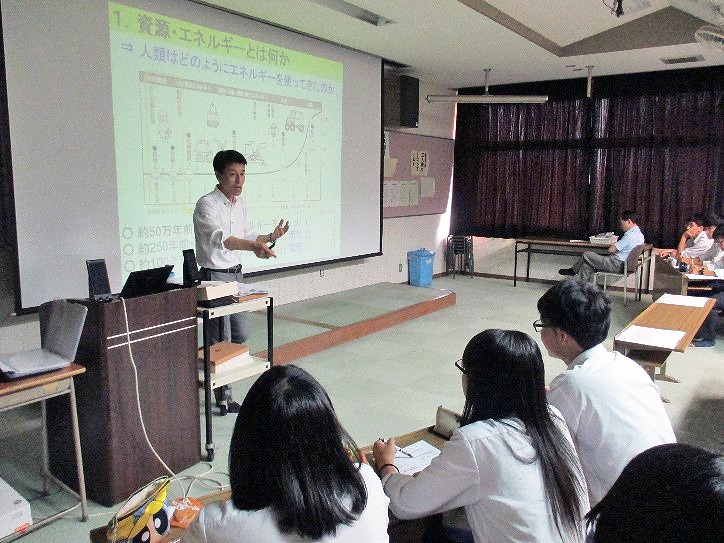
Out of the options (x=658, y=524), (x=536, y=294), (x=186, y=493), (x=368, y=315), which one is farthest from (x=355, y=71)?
(x=658, y=524)

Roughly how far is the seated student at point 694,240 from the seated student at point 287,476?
6.42 m

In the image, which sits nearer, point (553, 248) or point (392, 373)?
point (392, 373)

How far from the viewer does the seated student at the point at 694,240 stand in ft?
21.2

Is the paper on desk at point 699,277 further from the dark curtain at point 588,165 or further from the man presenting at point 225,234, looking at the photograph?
the man presenting at point 225,234

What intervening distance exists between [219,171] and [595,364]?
244 centimetres

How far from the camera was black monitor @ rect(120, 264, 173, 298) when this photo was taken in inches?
102

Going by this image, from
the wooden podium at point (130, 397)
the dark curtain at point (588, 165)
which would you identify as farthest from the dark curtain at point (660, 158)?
the wooden podium at point (130, 397)

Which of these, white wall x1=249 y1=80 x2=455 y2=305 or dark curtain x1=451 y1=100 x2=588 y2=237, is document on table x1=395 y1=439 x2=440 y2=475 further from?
dark curtain x1=451 y1=100 x2=588 y2=237

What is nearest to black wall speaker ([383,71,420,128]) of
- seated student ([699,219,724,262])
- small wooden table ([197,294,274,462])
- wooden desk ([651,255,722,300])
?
wooden desk ([651,255,722,300])

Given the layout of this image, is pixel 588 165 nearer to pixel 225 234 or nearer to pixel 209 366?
pixel 225 234

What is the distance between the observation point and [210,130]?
178 inches

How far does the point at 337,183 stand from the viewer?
19.7ft

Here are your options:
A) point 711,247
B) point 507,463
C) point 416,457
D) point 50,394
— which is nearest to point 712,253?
point 711,247

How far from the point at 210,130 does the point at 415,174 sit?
3.79m
